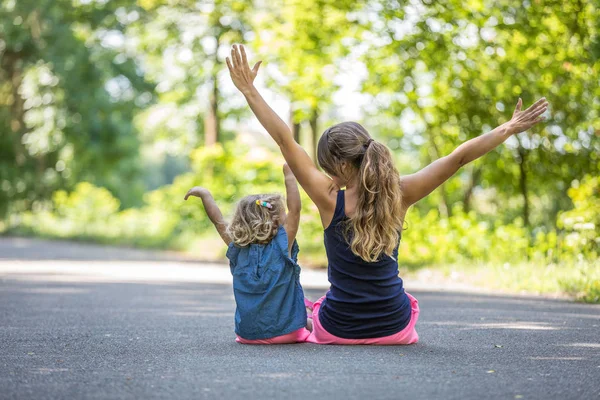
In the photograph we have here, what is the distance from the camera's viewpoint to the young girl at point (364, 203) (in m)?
5.63

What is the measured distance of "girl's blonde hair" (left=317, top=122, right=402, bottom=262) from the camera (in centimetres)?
571

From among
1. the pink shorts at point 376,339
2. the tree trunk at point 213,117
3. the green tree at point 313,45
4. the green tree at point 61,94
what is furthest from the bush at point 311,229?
the green tree at point 61,94

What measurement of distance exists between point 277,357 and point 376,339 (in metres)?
0.77

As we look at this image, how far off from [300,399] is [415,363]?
4.20 feet

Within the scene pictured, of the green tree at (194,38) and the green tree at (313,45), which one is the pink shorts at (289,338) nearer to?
the green tree at (313,45)

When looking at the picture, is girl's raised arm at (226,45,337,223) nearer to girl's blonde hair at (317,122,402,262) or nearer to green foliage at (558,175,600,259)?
girl's blonde hair at (317,122,402,262)

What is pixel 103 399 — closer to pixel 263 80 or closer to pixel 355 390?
pixel 355 390

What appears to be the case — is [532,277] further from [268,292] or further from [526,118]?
[268,292]

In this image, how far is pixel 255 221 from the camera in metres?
6.24

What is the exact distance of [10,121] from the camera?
35938 millimetres

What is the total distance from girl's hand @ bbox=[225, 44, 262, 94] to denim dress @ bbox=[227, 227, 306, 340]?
49.4 inches

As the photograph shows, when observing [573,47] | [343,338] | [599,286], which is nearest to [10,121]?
[573,47]

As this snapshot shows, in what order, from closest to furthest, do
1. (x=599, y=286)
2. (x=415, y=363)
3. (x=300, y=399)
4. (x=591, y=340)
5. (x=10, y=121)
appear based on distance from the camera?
(x=300, y=399) < (x=415, y=363) < (x=591, y=340) < (x=599, y=286) < (x=10, y=121)

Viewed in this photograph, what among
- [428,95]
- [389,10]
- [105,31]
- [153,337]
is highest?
[105,31]
